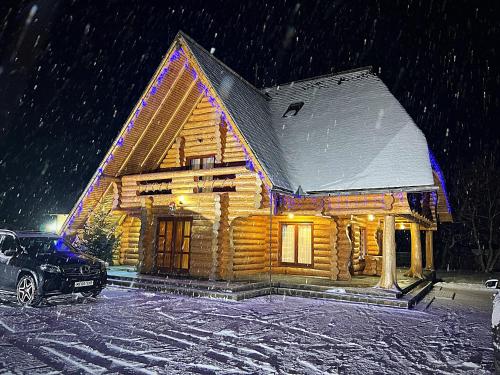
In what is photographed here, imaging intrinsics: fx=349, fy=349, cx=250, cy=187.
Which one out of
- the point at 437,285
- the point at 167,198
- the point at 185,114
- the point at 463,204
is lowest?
the point at 437,285

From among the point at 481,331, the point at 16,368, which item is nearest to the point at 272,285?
the point at 481,331

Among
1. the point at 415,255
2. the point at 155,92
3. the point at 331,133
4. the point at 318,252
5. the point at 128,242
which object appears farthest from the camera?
the point at 128,242

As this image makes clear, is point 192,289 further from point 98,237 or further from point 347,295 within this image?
point 98,237

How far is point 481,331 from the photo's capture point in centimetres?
731

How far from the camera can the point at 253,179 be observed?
11.7 metres

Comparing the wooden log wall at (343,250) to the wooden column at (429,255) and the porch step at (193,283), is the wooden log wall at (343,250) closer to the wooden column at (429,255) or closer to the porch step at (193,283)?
the porch step at (193,283)

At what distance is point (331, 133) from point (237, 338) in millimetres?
10161

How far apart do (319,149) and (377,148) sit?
2318 mm

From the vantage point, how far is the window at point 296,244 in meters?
14.6

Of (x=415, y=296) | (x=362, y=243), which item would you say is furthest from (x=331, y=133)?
(x=415, y=296)

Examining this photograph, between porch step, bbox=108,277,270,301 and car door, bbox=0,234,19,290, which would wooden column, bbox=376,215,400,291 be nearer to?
porch step, bbox=108,277,270,301

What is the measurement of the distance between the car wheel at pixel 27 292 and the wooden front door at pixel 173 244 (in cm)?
580

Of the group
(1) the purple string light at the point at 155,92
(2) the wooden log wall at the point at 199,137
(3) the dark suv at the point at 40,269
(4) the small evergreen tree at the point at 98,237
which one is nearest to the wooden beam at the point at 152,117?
(1) the purple string light at the point at 155,92

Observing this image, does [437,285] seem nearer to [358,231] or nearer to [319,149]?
[358,231]
